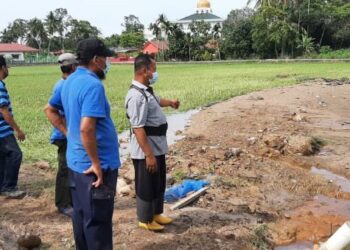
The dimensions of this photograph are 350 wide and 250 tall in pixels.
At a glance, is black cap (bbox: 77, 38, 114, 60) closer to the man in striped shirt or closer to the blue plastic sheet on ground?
the man in striped shirt

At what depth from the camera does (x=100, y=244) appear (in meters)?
3.69

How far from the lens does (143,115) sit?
4.48 meters

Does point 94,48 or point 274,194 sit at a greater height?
point 94,48

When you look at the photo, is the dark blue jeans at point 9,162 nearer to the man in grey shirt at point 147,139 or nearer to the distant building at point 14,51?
the man in grey shirt at point 147,139

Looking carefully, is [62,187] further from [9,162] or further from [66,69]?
[66,69]

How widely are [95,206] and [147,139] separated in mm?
1168

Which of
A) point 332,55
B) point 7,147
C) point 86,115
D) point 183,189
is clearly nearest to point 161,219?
point 183,189

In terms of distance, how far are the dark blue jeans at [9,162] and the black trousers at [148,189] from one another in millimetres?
2045

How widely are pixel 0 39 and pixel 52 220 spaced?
4140 inches

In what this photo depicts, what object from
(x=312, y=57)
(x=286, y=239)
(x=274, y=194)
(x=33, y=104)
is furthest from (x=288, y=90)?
(x=312, y=57)

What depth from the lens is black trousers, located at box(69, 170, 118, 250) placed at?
3.57 meters

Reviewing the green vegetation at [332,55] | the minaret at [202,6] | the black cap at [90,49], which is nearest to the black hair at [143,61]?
the black cap at [90,49]

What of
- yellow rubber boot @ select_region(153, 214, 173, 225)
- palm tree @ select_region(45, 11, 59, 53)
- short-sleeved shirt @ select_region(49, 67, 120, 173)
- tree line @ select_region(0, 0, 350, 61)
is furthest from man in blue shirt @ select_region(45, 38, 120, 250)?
palm tree @ select_region(45, 11, 59, 53)

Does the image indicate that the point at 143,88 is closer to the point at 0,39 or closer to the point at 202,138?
the point at 202,138
